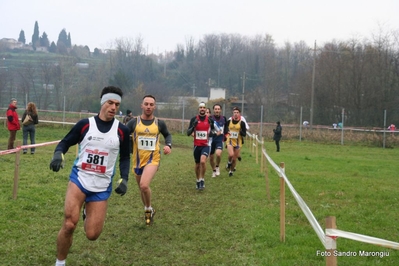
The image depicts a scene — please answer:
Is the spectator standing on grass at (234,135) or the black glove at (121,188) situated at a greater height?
the spectator standing on grass at (234,135)

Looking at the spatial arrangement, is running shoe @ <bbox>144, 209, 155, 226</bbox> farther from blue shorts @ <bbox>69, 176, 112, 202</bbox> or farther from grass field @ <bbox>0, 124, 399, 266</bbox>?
blue shorts @ <bbox>69, 176, 112, 202</bbox>

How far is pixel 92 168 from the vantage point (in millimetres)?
5875

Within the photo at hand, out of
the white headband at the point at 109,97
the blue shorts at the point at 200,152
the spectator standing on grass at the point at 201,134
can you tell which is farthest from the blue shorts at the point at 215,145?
the white headband at the point at 109,97

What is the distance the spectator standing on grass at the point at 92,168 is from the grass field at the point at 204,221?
79 centimetres

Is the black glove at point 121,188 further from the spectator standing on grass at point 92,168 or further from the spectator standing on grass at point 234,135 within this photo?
the spectator standing on grass at point 234,135

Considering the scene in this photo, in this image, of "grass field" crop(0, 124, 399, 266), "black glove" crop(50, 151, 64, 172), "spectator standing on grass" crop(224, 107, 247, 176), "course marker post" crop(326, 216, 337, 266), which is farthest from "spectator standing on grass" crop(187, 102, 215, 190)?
"course marker post" crop(326, 216, 337, 266)

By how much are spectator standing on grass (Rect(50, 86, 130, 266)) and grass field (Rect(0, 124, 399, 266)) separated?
A: 791 mm

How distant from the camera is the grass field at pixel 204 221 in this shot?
6.53 metres

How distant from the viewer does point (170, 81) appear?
9769 cm

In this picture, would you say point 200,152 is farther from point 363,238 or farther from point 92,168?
point 363,238

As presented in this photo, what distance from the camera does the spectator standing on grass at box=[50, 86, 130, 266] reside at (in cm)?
563

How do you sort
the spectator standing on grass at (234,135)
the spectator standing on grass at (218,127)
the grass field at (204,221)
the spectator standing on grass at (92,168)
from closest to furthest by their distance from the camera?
1. the spectator standing on grass at (92,168)
2. the grass field at (204,221)
3. the spectator standing on grass at (218,127)
4. the spectator standing on grass at (234,135)

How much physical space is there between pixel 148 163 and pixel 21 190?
386 centimetres

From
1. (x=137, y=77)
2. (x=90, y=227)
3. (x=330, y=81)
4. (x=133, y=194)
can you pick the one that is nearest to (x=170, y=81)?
(x=137, y=77)
